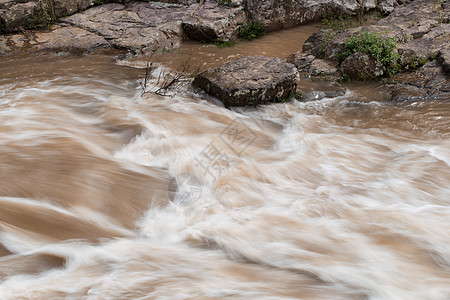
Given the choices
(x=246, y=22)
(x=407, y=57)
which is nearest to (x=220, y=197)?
(x=407, y=57)

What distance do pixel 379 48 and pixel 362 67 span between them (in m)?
0.38

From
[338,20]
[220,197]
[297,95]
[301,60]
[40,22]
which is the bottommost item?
[220,197]

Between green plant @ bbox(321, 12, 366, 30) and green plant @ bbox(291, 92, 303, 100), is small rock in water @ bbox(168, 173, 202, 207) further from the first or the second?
green plant @ bbox(321, 12, 366, 30)

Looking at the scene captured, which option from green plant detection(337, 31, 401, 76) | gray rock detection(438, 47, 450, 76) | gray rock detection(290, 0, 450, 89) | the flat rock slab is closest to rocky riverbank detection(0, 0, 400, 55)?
gray rock detection(290, 0, 450, 89)

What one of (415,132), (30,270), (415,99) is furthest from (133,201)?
(415,99)

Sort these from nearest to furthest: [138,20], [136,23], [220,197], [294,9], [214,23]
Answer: [220,197]
[214,23]
[136,23]
[138,20]
[294,9]

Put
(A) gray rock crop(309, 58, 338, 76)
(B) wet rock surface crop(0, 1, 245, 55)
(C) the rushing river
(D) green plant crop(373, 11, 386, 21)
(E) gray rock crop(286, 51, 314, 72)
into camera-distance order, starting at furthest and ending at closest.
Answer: (D) green plant crop(373, 11, 386, 21), (B) wet rock surface crop(0, 1, 245, 55), (E) gray rock crop(286, 51, 314, 72), (A) gray rock crop(309, 58, 338, 76), (C) the rushing river

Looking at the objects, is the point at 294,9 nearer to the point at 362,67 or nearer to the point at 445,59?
the point at 362,67

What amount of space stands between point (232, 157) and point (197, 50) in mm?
3950

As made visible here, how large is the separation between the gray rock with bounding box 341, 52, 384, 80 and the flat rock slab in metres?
1.11

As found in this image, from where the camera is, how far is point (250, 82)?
16.7 ft

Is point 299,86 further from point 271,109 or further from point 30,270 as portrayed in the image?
point 30,270

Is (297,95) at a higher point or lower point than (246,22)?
lower

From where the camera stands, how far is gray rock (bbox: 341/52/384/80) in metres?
5.72
